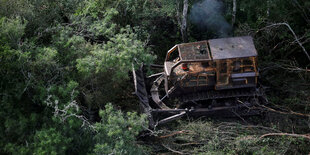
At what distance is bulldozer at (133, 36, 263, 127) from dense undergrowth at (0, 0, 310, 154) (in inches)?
19.7

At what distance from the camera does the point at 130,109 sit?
11.0 metres

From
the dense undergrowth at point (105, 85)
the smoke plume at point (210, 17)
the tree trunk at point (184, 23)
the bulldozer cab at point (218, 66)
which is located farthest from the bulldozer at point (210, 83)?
the smoke plume at point (210, 17)

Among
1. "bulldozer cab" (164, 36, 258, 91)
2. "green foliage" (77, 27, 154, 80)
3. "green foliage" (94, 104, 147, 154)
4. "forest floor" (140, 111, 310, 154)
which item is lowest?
"forest floor" (140, 111, 310, 154)

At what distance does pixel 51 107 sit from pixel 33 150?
1.40m

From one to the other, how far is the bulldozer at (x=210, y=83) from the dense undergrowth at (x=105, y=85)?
19.7 inches

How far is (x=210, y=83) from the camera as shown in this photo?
9984mm

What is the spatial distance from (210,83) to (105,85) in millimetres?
3433

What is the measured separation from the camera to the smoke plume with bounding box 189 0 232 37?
13204mm

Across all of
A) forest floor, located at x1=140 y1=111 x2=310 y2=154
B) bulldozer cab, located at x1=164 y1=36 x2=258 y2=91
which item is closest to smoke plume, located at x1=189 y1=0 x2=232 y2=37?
bulldozer cab, located at x1=164 y1=36 x2=258 y2=91

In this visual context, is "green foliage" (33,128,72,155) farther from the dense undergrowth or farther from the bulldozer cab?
the bulldozer cab

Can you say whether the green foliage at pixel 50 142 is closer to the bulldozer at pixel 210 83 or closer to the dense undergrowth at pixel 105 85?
the dense undergrowth at pixel 105 85

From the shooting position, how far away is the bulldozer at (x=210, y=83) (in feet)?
31.7

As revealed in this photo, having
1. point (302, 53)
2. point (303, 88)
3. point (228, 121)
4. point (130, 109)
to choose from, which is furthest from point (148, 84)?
point (302, 53)

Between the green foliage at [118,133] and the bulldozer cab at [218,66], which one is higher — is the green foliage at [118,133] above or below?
below
